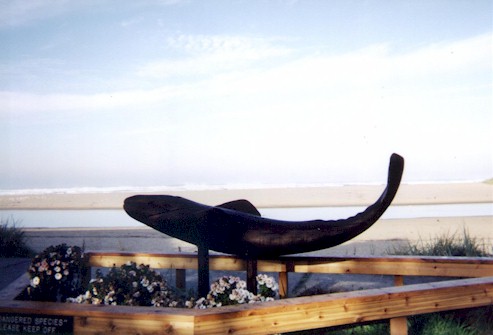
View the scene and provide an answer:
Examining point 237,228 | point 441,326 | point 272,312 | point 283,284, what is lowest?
point 441,326

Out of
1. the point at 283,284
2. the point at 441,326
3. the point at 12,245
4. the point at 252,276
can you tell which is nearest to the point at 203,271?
the point at 252,276

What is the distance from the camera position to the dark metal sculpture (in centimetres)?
374

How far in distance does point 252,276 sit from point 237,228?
76 centimetres

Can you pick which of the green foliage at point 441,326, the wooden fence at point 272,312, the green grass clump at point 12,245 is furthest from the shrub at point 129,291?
the green grass clump at point 12,245

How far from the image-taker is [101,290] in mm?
4109

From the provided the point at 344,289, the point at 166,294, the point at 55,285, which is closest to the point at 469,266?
Answer: the point at 344,289

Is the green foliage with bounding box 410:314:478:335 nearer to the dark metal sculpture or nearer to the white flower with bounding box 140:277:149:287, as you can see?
the dark metal sculpture

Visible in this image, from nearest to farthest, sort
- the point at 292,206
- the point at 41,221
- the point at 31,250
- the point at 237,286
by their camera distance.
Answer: the point at 237,286, the point at 31,250, the point at 41,221, the point at 292,206

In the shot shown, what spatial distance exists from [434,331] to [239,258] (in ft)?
6.26

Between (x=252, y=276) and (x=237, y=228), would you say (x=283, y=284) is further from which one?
(x=237, y=228)

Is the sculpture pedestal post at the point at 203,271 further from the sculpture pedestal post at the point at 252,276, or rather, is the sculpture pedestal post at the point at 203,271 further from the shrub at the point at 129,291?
the sculpture pedestal post at the point at 252,276

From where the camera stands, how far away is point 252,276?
14.7 ft

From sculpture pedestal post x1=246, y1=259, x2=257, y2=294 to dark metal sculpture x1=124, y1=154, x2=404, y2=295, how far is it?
275 millimetres

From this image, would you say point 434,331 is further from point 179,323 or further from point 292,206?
point 292,206
